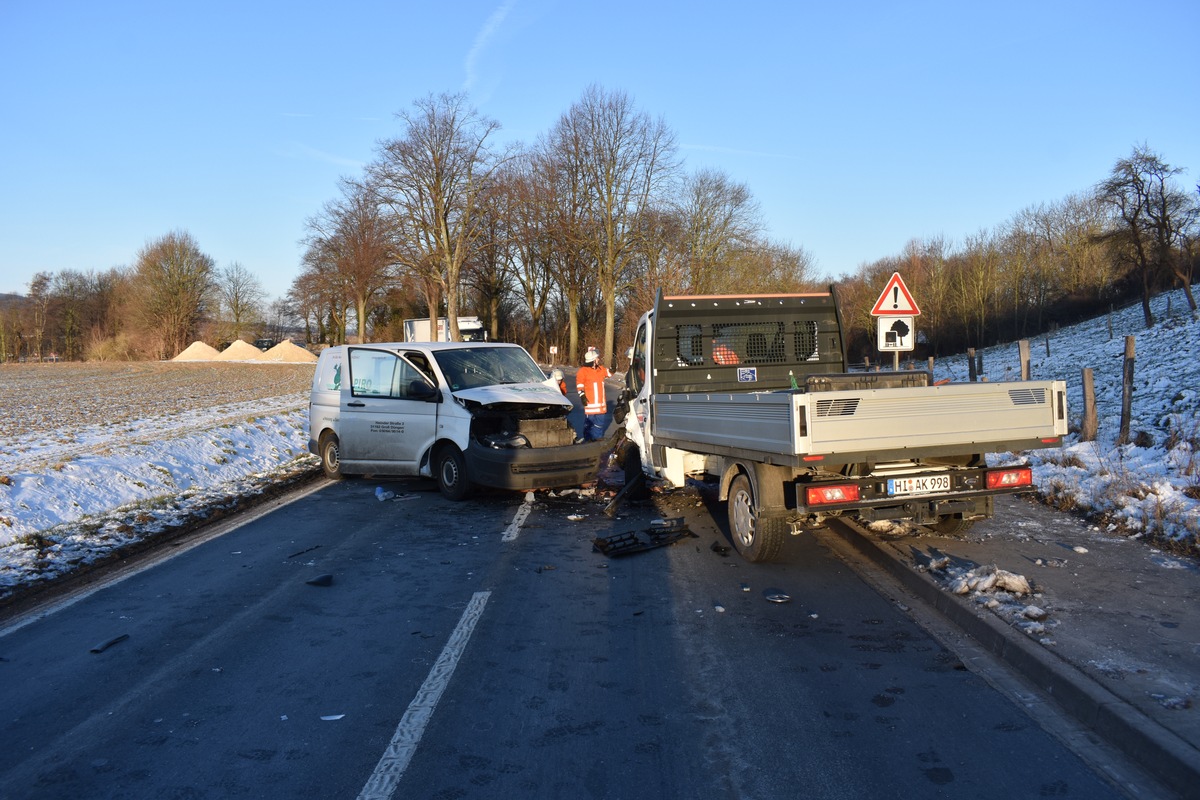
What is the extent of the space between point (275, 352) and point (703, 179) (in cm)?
4118

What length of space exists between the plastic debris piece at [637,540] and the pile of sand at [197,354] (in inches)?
A: 2539

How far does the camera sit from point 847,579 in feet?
21.6

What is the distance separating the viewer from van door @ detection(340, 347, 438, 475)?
1112cm

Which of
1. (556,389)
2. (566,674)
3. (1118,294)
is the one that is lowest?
(566,674)

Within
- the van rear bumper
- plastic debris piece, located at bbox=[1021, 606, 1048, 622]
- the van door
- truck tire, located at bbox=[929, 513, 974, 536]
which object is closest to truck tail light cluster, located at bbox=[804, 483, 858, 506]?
plastic debris piece, located at bbox=[1021, 606, 1048, 622]

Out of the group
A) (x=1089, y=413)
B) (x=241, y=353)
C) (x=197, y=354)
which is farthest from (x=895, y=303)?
(x=241, y=353)

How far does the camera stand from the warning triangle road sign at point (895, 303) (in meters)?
11.7

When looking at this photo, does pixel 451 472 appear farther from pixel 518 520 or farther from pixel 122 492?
pixel 122 492

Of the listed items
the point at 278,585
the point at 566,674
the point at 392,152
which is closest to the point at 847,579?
the point at 566,674

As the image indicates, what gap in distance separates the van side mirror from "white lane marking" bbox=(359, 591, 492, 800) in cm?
545

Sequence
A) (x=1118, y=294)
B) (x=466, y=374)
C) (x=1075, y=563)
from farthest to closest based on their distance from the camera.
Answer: (x=1118, y=294)
(x=466, y=374)
(x=1075, y=563)

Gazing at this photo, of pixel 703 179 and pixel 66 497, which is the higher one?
pixel 703 179

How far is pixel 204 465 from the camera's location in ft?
41.2

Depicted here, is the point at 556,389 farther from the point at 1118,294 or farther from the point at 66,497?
the point at 1118,294
